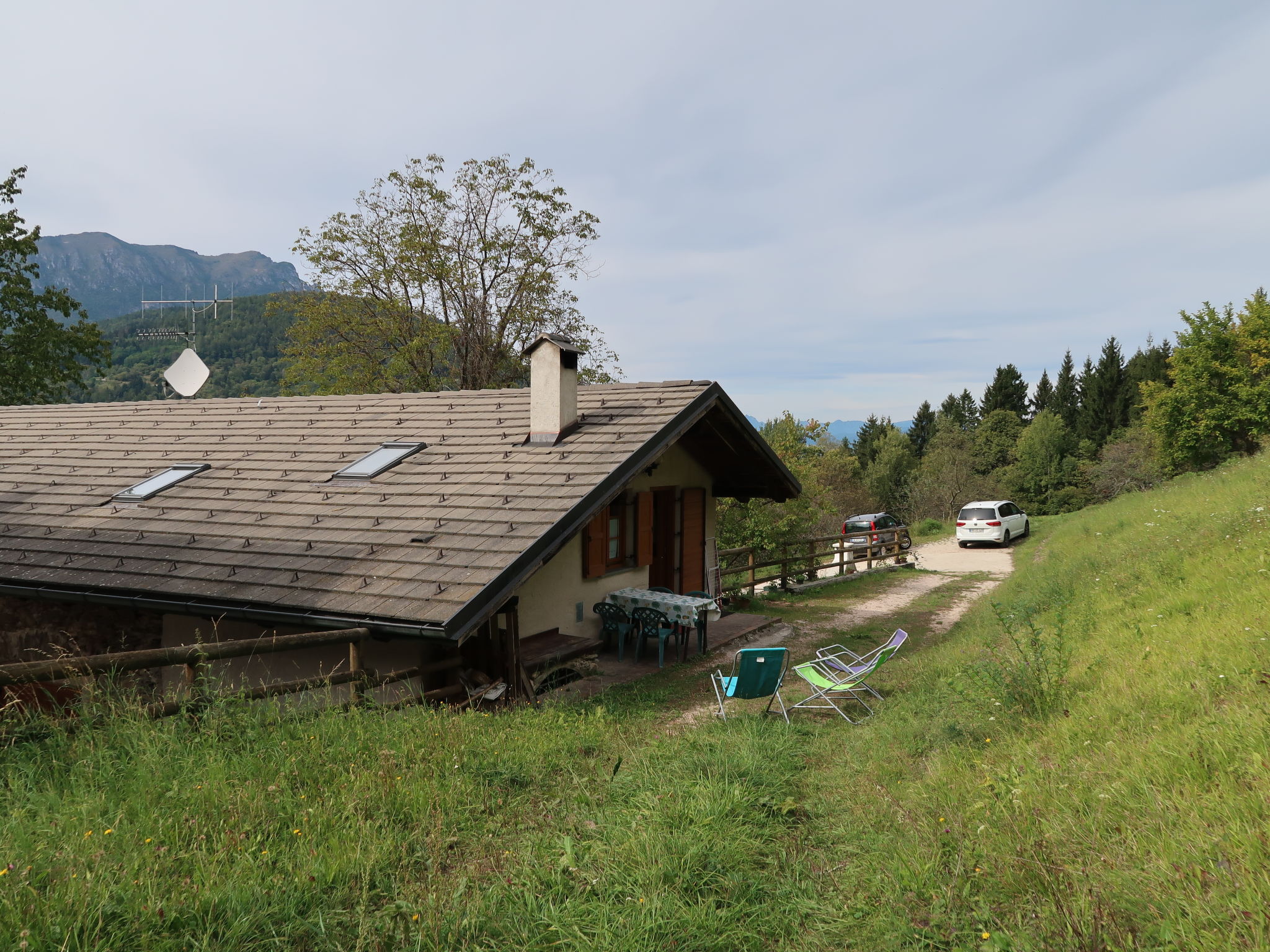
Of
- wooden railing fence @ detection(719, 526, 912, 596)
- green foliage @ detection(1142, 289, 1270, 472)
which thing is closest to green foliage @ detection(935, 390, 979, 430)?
green foliage @ detection(1142, 289, 1270, 472)

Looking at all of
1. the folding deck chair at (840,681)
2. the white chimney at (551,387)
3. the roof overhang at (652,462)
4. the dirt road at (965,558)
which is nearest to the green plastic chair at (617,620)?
the roof overhang at (652,462)

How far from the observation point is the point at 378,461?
11.1 meters

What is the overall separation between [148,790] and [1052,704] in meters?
5.48

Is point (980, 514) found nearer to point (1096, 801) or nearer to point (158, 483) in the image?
point (158, 483)

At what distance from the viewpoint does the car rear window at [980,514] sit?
87.3 ft

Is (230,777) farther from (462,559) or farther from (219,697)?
(462,559)

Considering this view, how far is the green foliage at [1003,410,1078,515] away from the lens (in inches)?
2093

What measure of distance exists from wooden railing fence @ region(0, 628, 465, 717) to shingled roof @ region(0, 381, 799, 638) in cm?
63

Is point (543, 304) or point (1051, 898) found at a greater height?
point (543, 304)

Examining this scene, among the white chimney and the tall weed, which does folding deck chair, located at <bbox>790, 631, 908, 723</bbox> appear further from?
the white chimney

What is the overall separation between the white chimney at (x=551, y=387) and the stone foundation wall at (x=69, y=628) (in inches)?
217

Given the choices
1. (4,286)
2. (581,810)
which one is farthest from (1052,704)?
(4,286)

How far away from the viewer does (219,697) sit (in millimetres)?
4938

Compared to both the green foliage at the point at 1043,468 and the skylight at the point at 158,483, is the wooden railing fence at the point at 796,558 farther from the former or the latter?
the green foliage at the point at 1043,468
